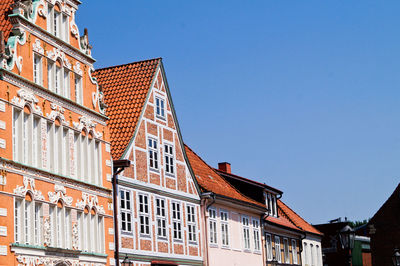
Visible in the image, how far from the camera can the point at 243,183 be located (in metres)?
49.6

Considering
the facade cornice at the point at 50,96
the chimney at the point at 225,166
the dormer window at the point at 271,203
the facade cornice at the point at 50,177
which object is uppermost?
the chimney at the point at 225,166

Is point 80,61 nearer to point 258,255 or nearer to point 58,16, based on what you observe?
point 58,16

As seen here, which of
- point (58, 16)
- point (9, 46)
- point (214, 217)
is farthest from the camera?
point (214, 217)

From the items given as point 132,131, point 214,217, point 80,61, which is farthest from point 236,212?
point 80,61

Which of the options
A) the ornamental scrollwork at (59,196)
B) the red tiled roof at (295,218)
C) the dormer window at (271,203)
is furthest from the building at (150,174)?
the red tiled roof at (295,218)

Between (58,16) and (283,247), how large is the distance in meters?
27.2

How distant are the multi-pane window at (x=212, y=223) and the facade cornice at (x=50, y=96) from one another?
10998mm

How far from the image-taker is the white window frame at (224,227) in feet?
140

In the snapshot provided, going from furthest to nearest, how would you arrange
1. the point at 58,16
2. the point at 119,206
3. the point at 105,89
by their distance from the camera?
the point at 105,89
the point at 119,206
the point at 58,16

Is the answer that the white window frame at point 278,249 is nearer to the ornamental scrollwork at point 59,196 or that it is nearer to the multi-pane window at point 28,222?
the ornamental scrollwork at point 59,196

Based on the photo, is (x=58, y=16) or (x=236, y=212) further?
(x=236, y=212)

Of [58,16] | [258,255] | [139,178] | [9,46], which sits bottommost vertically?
[258,255]

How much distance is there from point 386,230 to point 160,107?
40.3 metres

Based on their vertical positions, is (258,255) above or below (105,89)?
below
